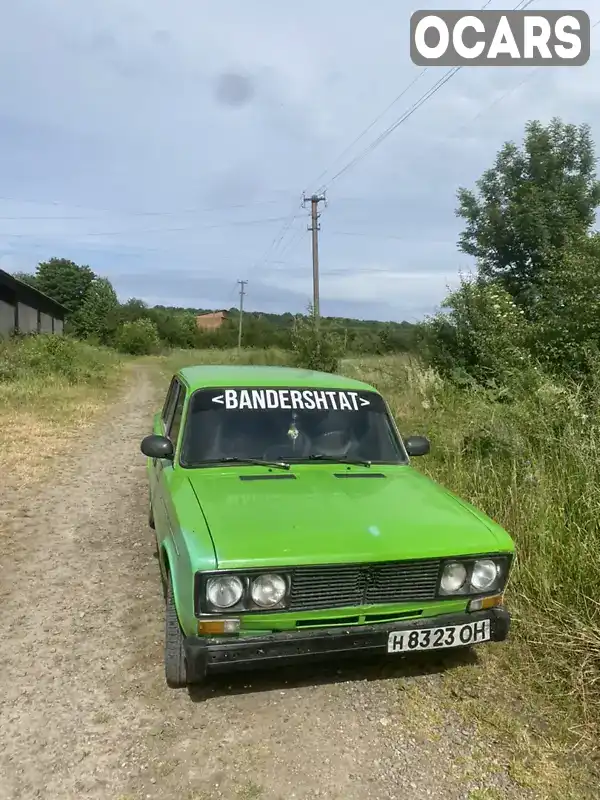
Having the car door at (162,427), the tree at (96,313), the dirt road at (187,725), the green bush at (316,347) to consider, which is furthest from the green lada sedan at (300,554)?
the tree at (96,313)

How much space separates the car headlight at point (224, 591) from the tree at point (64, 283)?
72.6 metres

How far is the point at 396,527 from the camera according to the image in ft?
10.2

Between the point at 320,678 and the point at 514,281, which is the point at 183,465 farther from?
the point at 514,281

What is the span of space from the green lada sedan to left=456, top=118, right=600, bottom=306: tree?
585 inches

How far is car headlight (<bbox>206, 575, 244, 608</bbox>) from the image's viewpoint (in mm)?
2711

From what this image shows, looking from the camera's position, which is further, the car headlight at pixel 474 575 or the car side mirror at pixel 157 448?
the car side mirror at pixel 157 448

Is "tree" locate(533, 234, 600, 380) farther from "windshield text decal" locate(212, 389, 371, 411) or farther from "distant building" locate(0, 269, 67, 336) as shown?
"distant building" locate(0, 269, 67, 336)

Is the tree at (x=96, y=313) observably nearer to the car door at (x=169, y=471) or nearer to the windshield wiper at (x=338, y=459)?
the car door at (x=169, y=471)

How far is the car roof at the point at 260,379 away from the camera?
4277 millimetres

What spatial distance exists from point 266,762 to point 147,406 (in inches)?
574

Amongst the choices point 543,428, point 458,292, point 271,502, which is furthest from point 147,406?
point 271,502

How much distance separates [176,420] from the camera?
442 cm

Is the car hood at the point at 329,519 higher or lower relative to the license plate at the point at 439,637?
higher

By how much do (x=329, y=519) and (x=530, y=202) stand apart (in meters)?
17.0
